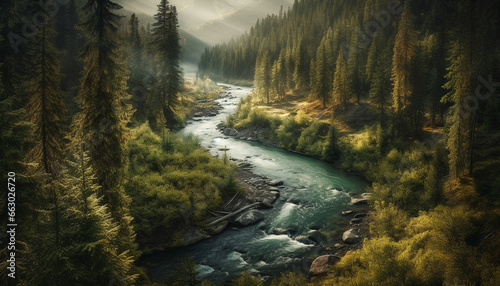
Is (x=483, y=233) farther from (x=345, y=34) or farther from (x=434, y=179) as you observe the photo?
(x=345, y=34)

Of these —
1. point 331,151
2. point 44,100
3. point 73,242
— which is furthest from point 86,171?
point 331,151

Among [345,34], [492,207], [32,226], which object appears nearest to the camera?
[32,226]

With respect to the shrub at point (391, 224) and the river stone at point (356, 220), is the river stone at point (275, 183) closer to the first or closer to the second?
the river stone at point (356, 220)

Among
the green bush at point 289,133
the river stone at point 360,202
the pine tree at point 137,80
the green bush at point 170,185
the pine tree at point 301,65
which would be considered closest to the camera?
the green bush at point 170,185

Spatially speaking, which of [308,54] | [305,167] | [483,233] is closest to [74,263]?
[483,233]

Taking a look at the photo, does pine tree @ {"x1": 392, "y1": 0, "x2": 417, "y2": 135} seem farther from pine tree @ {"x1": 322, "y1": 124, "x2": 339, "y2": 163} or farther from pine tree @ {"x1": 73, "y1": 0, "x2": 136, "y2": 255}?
pine tree @ {"x1": 73, "y1": 0, "x2": 136, "y2": 255}

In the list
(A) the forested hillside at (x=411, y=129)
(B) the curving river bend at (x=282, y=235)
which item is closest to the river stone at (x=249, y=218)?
(B) the curving river bend at (x=282, y=235)

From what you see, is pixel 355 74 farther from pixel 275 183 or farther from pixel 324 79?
pixel 275 183
